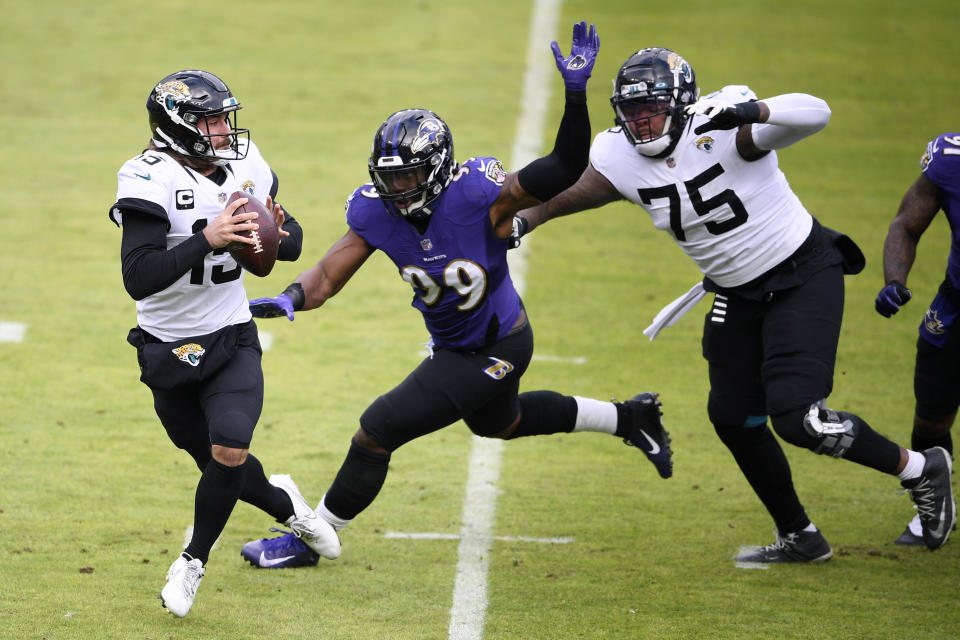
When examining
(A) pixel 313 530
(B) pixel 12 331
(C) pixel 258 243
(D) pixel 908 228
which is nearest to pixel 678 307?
(D) pixel 908 228

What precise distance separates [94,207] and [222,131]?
6.27m

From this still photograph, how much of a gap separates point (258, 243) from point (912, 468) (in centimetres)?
269

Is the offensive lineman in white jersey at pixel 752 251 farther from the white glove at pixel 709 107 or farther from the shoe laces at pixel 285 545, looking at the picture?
the shoe laces at pixel 285 545

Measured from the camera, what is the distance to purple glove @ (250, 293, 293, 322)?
4320 millimetres

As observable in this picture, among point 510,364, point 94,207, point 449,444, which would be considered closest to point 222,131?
point 510,364

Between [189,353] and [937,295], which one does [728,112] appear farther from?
[189,353]

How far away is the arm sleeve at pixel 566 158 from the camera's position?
13.7 feet

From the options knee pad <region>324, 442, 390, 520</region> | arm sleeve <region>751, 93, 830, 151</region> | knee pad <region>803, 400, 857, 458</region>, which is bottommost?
knee pad <region>324, 442, 390, 520</region>

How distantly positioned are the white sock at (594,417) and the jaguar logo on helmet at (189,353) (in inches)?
71.0

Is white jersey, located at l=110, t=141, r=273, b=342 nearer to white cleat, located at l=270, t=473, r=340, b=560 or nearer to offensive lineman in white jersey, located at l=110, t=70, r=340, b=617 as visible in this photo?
offensive lineman in white jersey, located at l=110, t=70, r=340, b=617

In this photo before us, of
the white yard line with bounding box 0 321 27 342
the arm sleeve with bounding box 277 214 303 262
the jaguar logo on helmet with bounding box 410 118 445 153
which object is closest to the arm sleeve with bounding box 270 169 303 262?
the arm sleeve with bounding box 277 214 303 262

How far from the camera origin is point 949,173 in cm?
477

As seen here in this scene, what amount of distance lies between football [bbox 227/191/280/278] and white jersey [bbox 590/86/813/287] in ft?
4.76

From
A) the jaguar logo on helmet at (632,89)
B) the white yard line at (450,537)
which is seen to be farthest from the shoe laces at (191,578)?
the jaguar logo on helmet at (632,89)
